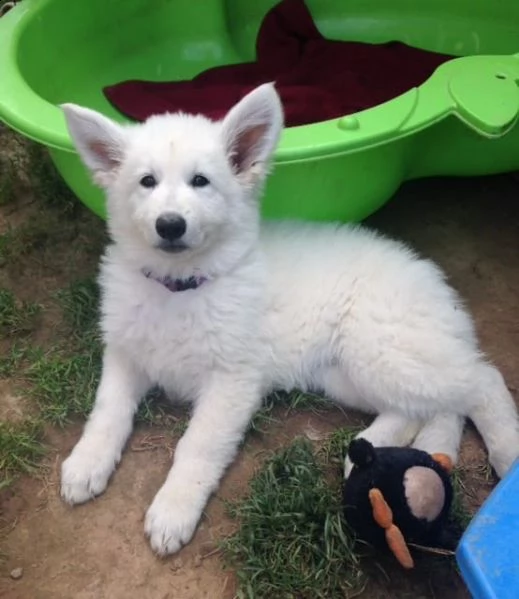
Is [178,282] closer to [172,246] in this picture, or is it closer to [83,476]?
[172,246]

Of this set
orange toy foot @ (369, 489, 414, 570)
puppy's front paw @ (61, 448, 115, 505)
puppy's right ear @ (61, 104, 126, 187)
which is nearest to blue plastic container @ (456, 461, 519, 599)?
orange toy foot @ (369, 489, 414, 570)

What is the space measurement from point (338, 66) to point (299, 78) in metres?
0.20

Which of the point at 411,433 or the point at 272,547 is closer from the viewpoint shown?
the point at 272,547

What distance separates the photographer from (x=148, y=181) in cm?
192

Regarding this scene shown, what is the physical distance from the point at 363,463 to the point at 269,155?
0.84 meters

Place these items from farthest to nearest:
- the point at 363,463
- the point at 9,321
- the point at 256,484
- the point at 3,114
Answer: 1. the point at 9,321
2. the point at 3,114
3. the point at 256,484
4. the point at 363,463

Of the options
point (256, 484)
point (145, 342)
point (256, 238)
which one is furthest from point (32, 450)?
point (256, 238)

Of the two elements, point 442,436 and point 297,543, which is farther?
point 442,436

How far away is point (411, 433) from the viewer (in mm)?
2160

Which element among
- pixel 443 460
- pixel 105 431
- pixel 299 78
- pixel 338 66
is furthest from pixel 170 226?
pixel 338 66

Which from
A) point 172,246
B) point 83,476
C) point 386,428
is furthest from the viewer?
point 386,428

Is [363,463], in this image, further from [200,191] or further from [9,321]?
[9,321]

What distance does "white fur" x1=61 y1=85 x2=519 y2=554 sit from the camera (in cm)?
193

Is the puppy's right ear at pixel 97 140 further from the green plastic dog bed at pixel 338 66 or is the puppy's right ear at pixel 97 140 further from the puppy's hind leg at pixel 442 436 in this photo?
the puppy's hind leg at pixel 442 436
